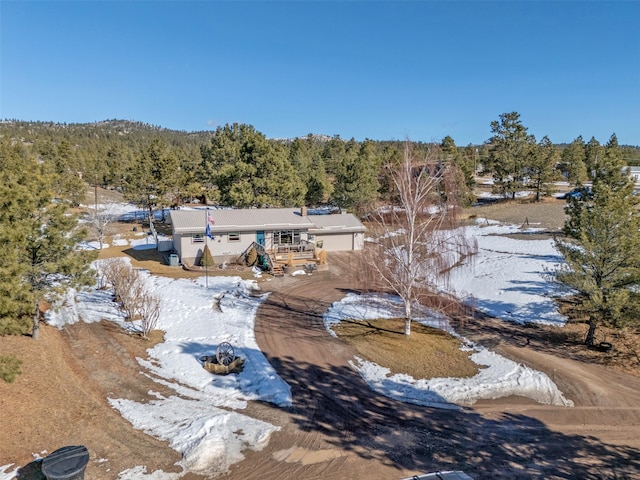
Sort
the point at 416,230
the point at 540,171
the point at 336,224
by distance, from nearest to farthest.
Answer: the point at 416,230, the point at 336,224, the point at 540,171

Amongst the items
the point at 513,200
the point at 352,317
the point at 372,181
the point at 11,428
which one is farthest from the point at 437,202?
the point at 513,200

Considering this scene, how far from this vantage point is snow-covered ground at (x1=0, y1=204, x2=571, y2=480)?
9484 millimetres

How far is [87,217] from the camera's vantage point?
Result: 113 feet

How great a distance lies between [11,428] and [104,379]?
9.63 feet

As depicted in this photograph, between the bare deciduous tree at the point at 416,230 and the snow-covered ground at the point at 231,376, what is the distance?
10.2 ft

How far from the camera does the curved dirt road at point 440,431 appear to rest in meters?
8.60

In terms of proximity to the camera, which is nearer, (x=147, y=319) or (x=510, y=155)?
(x=147, y=319)

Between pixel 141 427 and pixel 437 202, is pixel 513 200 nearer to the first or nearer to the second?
pixel 437 202


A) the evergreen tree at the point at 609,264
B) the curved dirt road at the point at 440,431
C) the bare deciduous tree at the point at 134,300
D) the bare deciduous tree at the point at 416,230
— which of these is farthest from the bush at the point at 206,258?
the evergreen tree at the point at 609,264

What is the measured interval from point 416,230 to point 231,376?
8546 millimetres

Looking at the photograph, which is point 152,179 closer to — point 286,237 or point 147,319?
point 286,237

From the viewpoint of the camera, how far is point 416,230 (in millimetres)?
14977

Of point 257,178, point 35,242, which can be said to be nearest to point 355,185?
point 257,178

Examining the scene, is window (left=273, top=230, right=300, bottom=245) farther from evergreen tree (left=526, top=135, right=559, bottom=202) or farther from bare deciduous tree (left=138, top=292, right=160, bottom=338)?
evergreen tree (left=526, top=135, right=559, bottom=202)
